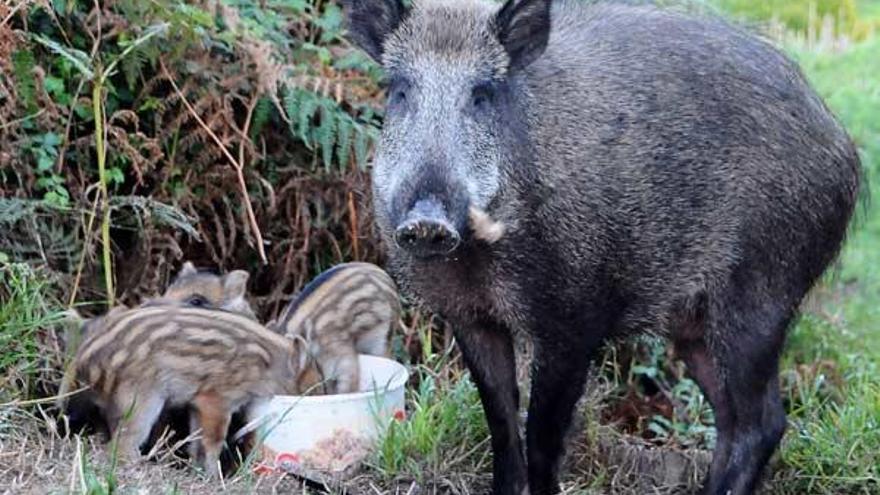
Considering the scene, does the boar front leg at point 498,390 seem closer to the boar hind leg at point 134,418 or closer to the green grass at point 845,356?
the boar hind leg at point 134,418

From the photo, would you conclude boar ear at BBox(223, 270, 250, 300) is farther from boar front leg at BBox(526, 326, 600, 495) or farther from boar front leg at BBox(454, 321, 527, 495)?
boar front leg at BBox(526, 326, 600, 495)

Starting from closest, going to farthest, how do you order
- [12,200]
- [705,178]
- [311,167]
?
[705,178] < [12,200] < [311,167]

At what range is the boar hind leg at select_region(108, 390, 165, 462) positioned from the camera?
187 inches

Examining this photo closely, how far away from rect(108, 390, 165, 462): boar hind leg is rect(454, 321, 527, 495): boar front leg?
3.08ft

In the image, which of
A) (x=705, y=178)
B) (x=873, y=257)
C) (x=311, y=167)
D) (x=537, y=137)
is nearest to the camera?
(x=537, y=137)

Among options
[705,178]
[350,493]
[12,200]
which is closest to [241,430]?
[350,493]

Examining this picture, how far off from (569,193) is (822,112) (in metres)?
1.05

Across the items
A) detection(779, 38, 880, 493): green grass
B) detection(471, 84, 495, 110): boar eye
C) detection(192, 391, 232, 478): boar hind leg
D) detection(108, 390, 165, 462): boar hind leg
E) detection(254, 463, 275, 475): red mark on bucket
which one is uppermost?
detection(471, 84, 495, 110): boar eye

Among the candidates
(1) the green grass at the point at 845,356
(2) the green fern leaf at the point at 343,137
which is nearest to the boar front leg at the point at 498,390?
(1) the green grass at the point at 845,356

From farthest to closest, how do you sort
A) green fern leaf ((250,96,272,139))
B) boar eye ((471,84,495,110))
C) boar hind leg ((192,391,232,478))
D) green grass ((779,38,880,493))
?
green fern leaf ((250,96,272,139)) → green grass ((779,38,880,493)) → boar hind leg ((192,391,232,478)) → boar eye ((471,84,495,110))

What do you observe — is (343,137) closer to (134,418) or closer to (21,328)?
(21,328)

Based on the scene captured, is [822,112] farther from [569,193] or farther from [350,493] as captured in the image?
[350,493]

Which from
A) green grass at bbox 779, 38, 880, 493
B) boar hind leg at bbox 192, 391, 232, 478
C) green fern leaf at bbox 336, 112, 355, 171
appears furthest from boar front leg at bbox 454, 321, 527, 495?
green fern leaf at bbox 336, 112, 355, 171

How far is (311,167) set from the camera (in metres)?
6.25
